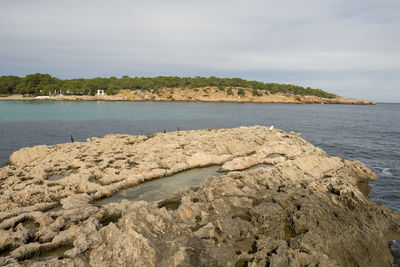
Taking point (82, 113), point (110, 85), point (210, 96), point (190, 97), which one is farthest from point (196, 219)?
point (110, 85)

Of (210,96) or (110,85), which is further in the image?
(210,96)

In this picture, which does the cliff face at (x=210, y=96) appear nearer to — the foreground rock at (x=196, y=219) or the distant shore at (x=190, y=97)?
the distant shore at (x=190, y=97)

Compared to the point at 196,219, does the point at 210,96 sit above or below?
above

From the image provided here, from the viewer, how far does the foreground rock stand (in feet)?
27.7

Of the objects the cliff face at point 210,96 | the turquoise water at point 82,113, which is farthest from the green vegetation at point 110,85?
the turquoise water at point 82,113

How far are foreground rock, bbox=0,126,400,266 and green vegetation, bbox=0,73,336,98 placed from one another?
137 metres

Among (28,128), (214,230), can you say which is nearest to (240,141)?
(214,230)

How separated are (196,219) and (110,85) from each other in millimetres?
149583

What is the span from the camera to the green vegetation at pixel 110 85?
13512cm

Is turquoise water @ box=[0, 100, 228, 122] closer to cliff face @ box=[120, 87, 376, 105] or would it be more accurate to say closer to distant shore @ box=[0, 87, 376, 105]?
distant shore @ box=[0, 87, 376, 105]

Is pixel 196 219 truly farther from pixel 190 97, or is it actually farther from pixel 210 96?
pixel 210 96

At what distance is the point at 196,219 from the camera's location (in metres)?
11.2

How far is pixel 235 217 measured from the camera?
11438mm

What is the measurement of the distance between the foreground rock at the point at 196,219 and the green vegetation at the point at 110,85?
5379 inches
